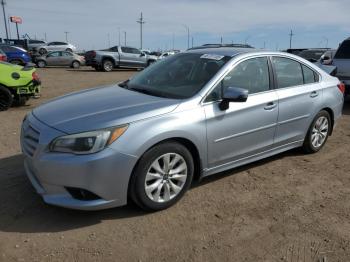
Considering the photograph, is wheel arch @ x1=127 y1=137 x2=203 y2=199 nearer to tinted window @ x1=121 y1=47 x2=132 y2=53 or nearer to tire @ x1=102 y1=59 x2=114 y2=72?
tire @ x1=102 y1=59 x2=114 y2=72

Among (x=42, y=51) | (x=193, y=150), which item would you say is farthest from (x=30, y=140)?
(x=42, y=51)

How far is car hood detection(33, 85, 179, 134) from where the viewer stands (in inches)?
131

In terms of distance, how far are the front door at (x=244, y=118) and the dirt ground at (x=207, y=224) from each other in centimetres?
45

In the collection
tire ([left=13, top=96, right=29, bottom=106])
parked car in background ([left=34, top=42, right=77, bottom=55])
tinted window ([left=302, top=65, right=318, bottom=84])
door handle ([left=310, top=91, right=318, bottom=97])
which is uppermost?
parked car in background ([left=34, top=42, right=77, bottom=55])

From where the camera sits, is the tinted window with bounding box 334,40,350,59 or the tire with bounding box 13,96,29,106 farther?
the tinted window with bounding box 334,40,350,59

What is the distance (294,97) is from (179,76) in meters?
1.61

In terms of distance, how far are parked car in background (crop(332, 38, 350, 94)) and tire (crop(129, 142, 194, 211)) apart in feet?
24.2

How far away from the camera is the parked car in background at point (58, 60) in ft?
87.1

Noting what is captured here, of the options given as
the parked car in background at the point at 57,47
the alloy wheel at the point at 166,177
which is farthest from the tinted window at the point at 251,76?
the parked car in background at the point at 57,47

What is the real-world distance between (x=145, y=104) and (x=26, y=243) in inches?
65.8

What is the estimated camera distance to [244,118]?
420cm

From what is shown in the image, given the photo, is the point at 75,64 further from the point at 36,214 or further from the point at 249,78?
the point at 36,214

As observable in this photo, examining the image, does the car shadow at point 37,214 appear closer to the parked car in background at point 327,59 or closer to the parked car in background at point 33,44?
the parked car in background at point 327,59

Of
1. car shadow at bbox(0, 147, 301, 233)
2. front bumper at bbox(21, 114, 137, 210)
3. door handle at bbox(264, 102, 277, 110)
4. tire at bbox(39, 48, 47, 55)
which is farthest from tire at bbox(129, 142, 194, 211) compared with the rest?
tire at bbox(39, 48, 47, 55)
